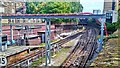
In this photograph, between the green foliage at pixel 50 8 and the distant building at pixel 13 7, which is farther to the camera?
the distant building at pixel 13 7

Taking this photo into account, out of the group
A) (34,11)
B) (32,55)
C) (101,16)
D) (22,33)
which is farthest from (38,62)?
(34,11)

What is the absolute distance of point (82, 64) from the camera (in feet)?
24.5

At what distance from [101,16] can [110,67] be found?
19.6 feet

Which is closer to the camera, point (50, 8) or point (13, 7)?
point (50, 8)

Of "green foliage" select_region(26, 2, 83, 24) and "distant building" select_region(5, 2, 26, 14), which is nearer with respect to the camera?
"green foliage" select_region(26, 2, 83, 24)

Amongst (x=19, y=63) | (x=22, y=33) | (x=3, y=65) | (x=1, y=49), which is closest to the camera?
(x=3, y=65)

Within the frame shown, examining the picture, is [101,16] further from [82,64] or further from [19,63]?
[19,63]

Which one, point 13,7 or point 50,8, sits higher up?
point 13,7

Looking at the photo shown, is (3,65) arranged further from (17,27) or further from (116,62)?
(17,27)

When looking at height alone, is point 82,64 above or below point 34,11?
below

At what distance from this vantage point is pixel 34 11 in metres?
18.5

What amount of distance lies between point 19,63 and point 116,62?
480cm

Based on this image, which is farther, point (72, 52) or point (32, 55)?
point (72, 52)

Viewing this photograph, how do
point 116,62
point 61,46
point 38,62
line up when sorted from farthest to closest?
point 61,46
point 38,62
point 116,62
